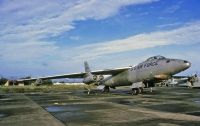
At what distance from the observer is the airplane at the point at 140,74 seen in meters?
26.3

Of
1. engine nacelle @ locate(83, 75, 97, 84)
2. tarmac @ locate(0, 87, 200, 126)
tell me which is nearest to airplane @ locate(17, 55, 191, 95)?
engine nacelle @ locate(83, 75, 97, 84)

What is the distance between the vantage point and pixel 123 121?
10.2 meters

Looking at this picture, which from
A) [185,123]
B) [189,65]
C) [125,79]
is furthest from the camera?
[125,79]

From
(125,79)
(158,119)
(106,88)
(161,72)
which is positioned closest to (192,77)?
(106,88)

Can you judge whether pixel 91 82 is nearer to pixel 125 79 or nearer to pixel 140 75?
pixel 125 79

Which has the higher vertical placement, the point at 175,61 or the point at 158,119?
the point at 175,61

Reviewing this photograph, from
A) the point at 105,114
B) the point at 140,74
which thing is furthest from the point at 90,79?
the point at 105,114

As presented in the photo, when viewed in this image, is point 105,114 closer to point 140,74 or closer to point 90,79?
point 140,74

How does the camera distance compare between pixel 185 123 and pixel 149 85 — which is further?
pixel 149 85

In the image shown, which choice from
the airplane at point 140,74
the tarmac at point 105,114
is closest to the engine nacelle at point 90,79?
the airplane at point 140,74

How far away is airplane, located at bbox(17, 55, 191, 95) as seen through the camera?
26344 millimetres

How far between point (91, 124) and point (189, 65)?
17.7 metres

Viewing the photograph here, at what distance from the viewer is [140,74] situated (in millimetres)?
29859

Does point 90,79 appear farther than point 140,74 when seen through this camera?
Yes
